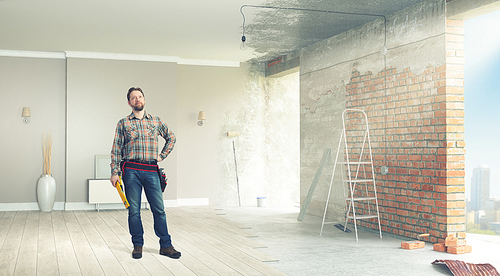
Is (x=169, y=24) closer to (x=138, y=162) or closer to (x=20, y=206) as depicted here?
(x=138, y=162)

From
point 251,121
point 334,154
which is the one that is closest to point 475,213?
point 334,154

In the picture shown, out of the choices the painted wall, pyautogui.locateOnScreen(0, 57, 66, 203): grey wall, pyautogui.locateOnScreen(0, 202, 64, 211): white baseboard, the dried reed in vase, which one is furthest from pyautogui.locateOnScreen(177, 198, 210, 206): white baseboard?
pyautogui.locateOnScreen(0, 202, 64, 211): white baseboard

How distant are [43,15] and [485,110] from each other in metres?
5.60

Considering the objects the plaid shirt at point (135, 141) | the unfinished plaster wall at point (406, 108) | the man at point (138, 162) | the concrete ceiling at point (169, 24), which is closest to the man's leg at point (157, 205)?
the man at point (138, 162)

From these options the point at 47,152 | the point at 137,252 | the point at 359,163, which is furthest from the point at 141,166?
the point at 47,152

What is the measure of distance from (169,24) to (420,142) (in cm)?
340

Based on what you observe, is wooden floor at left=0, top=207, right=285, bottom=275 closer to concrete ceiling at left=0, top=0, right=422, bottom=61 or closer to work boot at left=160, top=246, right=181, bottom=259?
work boot at left=160, top=246, right=181, bottom=259

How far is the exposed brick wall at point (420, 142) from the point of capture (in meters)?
4.54

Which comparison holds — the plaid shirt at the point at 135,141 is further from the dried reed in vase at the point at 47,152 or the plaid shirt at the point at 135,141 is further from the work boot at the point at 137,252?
the dried reed in vase at the point at 47,152

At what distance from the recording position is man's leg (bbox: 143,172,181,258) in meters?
4.06

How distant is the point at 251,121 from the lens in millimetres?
8953

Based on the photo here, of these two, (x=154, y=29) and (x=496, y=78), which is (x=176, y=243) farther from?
(x=496, y=78)

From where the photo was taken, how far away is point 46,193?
7539 millimetres

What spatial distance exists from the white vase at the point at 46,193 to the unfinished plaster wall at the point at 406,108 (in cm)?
431
